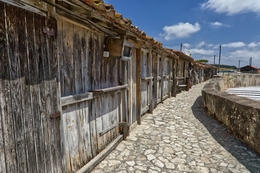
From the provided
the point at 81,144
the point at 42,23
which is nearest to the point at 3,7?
the point at 42,23

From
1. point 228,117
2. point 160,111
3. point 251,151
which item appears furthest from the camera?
point 160,111

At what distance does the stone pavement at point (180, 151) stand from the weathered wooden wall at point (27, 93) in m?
1.19

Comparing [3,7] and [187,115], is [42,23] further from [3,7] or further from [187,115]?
[187,115]

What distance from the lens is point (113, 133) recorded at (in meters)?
3.53

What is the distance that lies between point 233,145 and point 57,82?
12.9 ft

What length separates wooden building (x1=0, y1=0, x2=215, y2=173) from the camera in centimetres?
146

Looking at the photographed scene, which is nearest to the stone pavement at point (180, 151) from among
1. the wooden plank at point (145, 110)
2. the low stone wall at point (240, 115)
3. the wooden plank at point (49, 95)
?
the low stone wall at point (240, 115)

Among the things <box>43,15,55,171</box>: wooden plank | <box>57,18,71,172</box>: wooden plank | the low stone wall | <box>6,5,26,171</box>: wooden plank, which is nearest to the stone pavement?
the low stone wall

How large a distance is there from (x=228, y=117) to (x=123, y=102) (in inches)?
117

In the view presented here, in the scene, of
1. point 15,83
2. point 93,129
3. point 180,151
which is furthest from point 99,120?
point 180,151

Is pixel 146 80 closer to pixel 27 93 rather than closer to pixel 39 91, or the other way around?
pixel 39 91

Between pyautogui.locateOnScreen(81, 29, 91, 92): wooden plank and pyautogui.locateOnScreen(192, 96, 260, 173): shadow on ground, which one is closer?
pyautogui.locateOnScreen(81, 29, 91, 92): wooden plank

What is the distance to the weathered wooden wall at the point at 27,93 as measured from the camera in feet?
4.64

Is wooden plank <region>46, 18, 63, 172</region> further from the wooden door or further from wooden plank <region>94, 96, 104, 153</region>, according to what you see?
the wooden door
